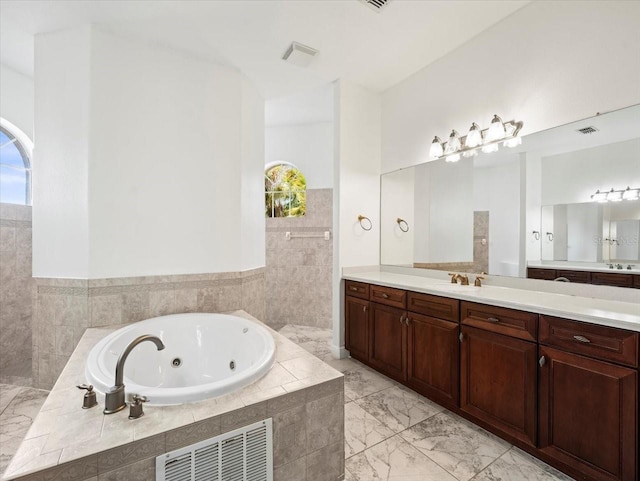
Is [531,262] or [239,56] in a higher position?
[239,56]

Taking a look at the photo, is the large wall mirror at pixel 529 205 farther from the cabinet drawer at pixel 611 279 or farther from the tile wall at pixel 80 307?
the tile wall at pixel 80 307

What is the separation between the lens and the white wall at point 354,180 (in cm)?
294

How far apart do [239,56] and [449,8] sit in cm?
166

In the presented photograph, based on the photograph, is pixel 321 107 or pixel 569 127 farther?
pixel 321 107

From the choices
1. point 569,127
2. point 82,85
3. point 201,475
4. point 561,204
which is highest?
Result: point 82,85

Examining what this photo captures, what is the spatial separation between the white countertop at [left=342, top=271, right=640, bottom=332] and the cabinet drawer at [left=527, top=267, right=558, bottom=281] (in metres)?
0.11

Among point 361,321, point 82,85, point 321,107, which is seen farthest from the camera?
point 321,107

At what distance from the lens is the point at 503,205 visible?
2266mm

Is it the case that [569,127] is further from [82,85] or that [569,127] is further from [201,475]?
[82,85]

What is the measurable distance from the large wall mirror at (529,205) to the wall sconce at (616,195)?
19 mm

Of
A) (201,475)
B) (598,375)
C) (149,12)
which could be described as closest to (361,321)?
(598,375)

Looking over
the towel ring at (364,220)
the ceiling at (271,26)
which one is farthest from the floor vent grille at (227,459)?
the ceiling at (271,26)

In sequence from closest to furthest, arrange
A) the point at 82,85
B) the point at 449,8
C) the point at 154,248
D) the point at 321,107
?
the point at 449,8 → the point at 82,85 → the point at 154,248 → the point at 321,107

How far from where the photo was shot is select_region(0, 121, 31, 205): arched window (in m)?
2.70
